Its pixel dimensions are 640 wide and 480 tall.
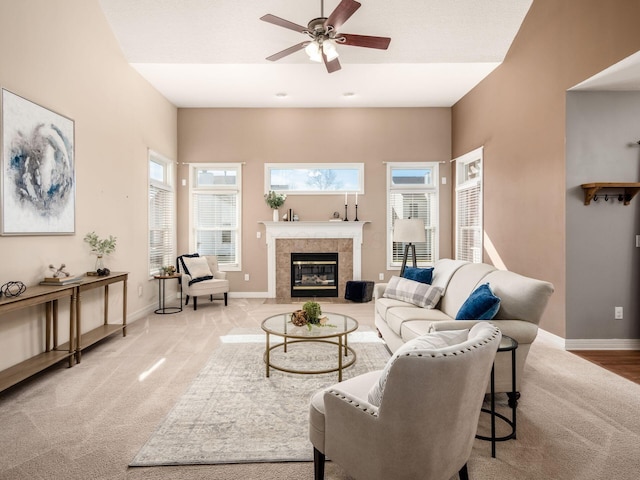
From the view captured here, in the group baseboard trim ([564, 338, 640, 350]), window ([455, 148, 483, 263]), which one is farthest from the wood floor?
window ([455, 148, 483, 263])

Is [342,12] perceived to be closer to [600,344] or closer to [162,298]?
[600,344]

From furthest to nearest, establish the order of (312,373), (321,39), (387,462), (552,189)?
(552,189) → (321,39) → (312,373) → (387,462)

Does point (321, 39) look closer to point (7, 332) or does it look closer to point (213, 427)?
point (213, 427)

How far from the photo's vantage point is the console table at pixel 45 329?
257cm

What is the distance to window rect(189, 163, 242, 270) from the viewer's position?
6.57 metres

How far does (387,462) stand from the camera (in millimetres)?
1363

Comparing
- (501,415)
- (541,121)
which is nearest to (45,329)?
(501,415)

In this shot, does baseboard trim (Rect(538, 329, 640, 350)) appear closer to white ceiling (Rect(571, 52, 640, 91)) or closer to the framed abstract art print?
white ceiling (Rect(571, 52, 640, 91))

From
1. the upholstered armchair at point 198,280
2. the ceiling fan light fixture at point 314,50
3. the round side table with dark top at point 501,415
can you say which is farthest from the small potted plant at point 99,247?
the round side table with dark top at point 501,415

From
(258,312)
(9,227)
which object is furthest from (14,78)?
(258,312)

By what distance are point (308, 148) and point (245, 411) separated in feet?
16.5

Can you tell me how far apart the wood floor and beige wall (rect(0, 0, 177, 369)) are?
5.15 metres

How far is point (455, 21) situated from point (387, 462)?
15.9 feet

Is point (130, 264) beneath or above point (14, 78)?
beneath
